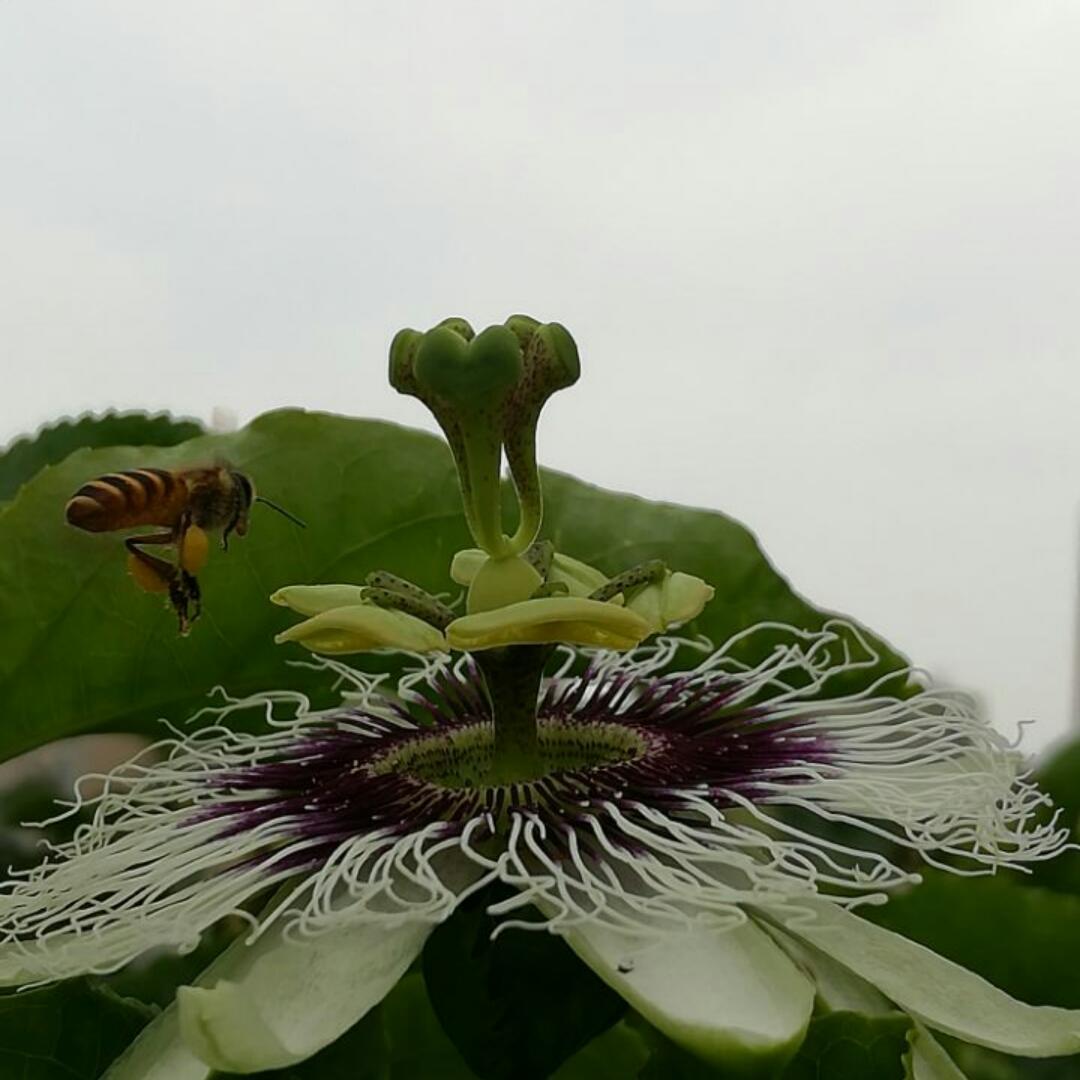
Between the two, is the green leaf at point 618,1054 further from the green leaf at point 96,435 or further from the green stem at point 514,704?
the green leaf at point 96,435

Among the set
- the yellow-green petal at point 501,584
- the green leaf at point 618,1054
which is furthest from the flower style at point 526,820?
the green leaf at point 618,1054

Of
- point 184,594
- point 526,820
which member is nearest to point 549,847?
point 526,820

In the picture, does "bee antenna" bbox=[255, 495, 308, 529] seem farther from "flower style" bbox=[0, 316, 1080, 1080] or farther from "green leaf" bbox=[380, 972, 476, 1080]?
"green leaf" bbox=[380, 972, 476, 1080]

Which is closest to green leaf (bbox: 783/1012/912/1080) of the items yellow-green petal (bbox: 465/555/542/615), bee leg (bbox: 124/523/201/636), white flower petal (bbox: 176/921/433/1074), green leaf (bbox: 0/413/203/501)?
white flower petal (bbox: 176/921/433/1074)

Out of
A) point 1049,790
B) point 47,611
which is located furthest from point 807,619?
point 47,611

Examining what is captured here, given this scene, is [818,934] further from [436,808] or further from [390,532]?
[390,532]

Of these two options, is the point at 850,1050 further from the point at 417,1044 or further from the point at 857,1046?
the point at 417,1044
